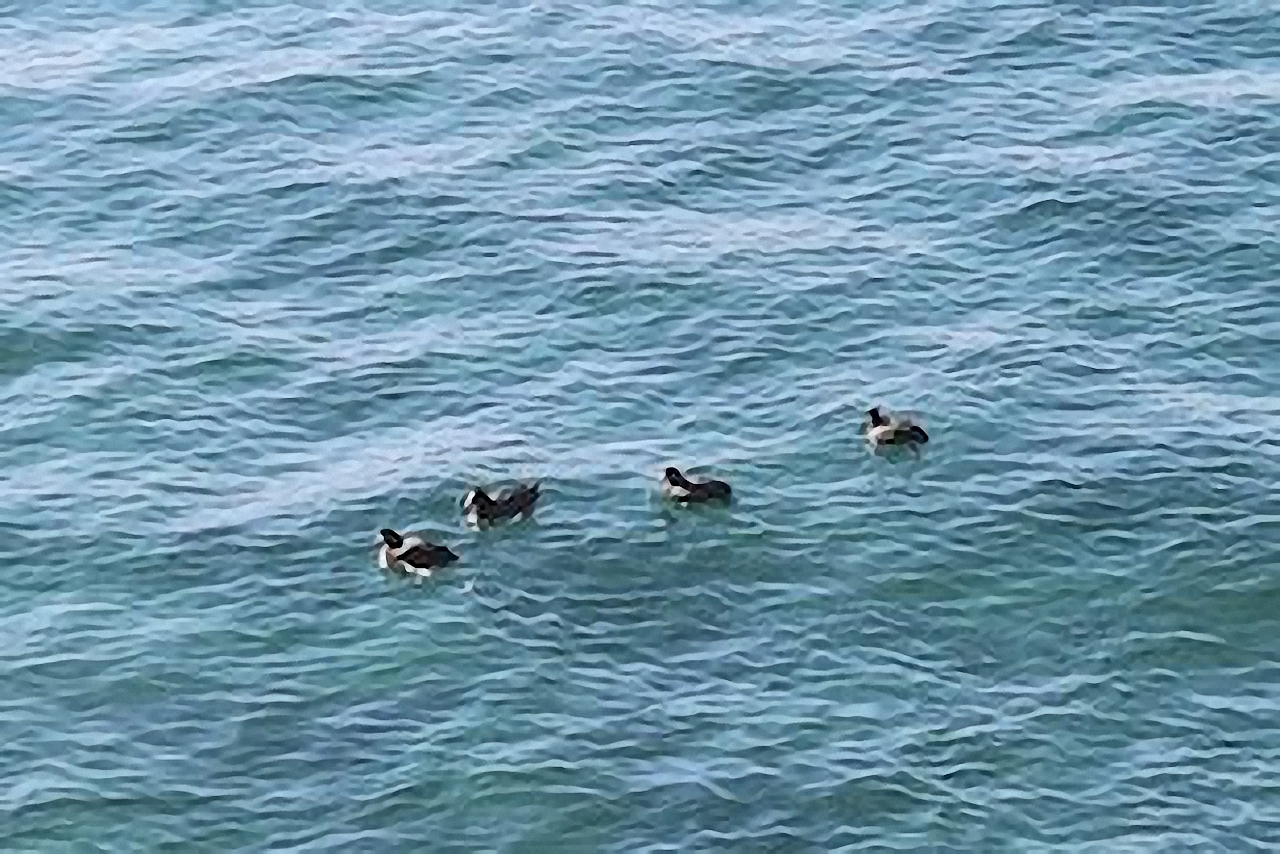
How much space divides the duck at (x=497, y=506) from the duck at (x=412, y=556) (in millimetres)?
855

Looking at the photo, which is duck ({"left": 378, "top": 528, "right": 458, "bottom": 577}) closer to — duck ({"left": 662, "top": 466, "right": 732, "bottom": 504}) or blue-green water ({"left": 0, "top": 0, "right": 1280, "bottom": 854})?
blue-green water ({"left": 0, "top": 0, "right": 1280, "bottom": 854})

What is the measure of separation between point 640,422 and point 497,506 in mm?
3889

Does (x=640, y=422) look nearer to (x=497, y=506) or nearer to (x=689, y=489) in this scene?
(x=689, y=489)

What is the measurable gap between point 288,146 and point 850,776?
21159mm

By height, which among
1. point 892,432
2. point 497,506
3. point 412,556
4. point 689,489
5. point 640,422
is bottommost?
point 412,556

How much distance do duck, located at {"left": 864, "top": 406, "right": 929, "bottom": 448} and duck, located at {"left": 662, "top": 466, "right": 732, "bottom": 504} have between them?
283 centimetres

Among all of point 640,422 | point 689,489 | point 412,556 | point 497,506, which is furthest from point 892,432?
point 412,556

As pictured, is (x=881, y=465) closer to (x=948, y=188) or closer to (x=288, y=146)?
(x=948, y=188)

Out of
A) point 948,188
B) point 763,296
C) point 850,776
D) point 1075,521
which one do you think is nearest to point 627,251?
point 763,296

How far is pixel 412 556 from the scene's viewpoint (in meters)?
41.8

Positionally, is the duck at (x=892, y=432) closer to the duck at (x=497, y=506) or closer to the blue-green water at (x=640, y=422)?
the blue-green water at (x=640, y=422)

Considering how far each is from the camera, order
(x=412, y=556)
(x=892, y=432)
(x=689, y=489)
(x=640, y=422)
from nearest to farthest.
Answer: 1. (x=412, y=556)
2. (x=689, y=489)
3. (x=892, y=432)
4. (x=640, y=422)

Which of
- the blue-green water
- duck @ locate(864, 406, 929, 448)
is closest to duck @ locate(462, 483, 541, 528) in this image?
the blue-green water

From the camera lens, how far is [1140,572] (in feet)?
138
